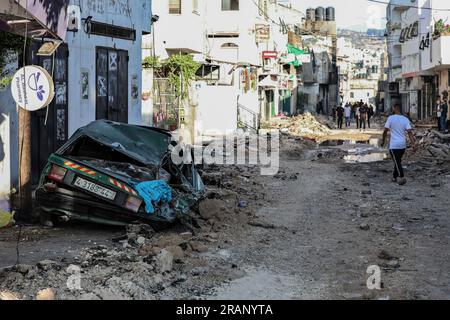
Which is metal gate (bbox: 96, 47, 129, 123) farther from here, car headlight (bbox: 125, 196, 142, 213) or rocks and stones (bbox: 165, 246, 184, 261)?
rocks and stones (bbox: 165, 246, 184, 261)

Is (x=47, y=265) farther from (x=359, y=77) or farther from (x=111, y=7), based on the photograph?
(x=359, y=77)

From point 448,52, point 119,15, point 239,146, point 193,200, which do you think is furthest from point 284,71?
point 193,200

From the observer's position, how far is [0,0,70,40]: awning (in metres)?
9.19

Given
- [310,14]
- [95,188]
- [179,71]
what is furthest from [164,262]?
[310,14]

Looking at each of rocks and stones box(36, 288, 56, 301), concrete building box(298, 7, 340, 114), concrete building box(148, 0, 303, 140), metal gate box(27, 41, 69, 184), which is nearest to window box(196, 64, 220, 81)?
concrete building box(148, 0, 303, 140)

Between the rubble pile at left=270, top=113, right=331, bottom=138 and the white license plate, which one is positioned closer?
the white license plate

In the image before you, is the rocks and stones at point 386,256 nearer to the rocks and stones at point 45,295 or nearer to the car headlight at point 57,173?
the rocks and stones at point 45,295

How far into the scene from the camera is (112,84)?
16.8 meters

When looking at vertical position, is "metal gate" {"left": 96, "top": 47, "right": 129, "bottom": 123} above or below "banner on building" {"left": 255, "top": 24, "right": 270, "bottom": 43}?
below

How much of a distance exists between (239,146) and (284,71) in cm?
3790

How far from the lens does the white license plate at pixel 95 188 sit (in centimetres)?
947

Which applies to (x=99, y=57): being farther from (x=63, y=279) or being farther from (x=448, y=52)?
(x=448, y=52)

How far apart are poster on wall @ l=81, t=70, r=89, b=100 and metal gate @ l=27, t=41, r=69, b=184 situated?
0.86 metres

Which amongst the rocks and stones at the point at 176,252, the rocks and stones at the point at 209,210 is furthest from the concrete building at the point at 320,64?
the rocks and stones at the point at 176,252
